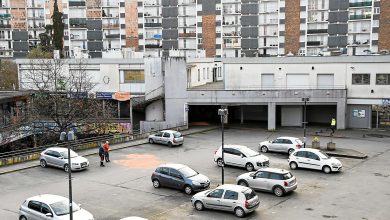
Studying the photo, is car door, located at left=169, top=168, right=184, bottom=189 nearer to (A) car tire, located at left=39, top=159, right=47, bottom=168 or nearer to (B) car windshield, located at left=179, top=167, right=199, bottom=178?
(B) car windshield, located at left=179, top=167, right=199, bottom=178

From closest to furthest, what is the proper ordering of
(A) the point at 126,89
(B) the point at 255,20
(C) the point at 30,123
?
(C) the point at 30,123 → (A) the point at 126,89 → (B) the point at 255,20

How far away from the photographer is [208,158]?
117ft

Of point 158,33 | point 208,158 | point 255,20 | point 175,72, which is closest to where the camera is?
point 208,158

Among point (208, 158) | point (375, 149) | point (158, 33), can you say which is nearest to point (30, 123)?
point (208, 158)

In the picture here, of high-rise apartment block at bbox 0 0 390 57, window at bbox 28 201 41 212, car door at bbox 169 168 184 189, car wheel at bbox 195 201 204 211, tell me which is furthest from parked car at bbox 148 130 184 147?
high-rise apartment block at bbox 0 0 390 57

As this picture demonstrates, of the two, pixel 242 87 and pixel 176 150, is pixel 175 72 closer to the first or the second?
pixel 242 87

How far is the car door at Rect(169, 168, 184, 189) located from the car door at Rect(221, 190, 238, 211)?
4290 millimetres

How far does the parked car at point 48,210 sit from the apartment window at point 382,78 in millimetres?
36403

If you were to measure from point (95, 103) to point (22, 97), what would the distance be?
9.81 m

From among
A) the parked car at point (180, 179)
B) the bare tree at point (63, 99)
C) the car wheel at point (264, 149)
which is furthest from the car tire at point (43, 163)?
the car wheel at point (264, 149)

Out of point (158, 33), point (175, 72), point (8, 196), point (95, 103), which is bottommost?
point (8, 196)

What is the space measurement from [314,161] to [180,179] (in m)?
9.78

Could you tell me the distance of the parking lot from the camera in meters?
23.2

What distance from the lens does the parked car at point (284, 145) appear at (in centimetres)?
3659
